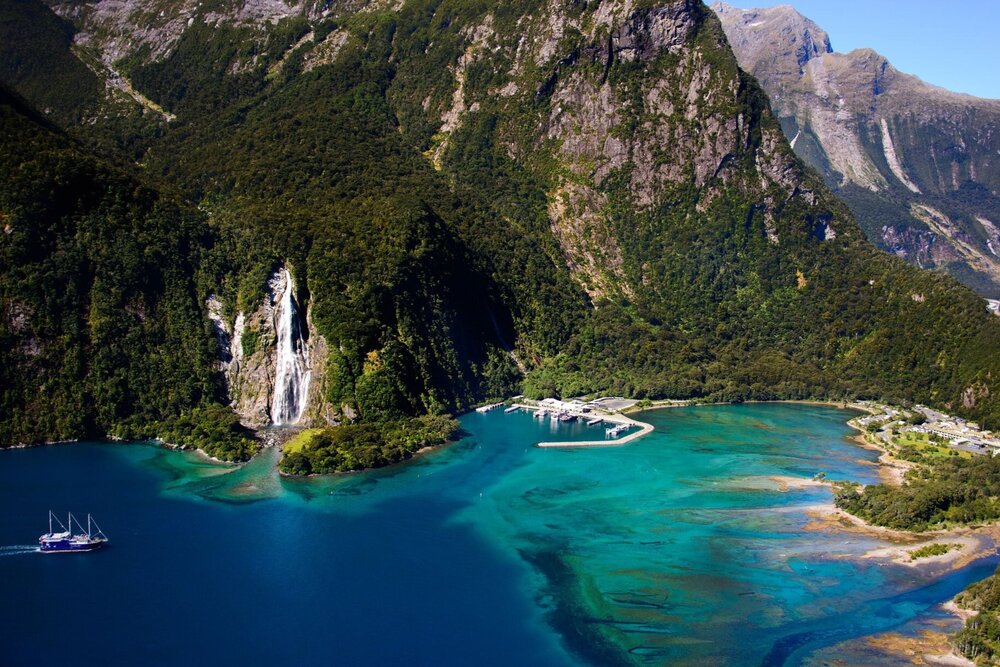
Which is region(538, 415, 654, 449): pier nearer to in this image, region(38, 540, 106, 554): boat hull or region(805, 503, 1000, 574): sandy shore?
region(805, 503, 1000, 574): sandy shore

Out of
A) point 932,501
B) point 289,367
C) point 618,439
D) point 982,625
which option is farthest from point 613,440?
point 982,625

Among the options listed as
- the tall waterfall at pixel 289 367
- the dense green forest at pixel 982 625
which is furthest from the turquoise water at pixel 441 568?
the tall waterfall at pixel 289 367

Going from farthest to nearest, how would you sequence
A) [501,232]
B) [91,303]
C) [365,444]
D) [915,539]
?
[501,232] → [91,303] → [365,444] → [915,539]

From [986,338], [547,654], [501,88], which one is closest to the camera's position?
[547,654]

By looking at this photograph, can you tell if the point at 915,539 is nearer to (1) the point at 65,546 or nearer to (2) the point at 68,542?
(2) the point at 68,542

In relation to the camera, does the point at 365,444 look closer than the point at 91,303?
Yes

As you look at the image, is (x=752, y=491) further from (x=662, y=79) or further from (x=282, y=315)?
(x=662, y=79)

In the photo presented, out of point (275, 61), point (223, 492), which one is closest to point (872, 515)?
point (223, 492)
